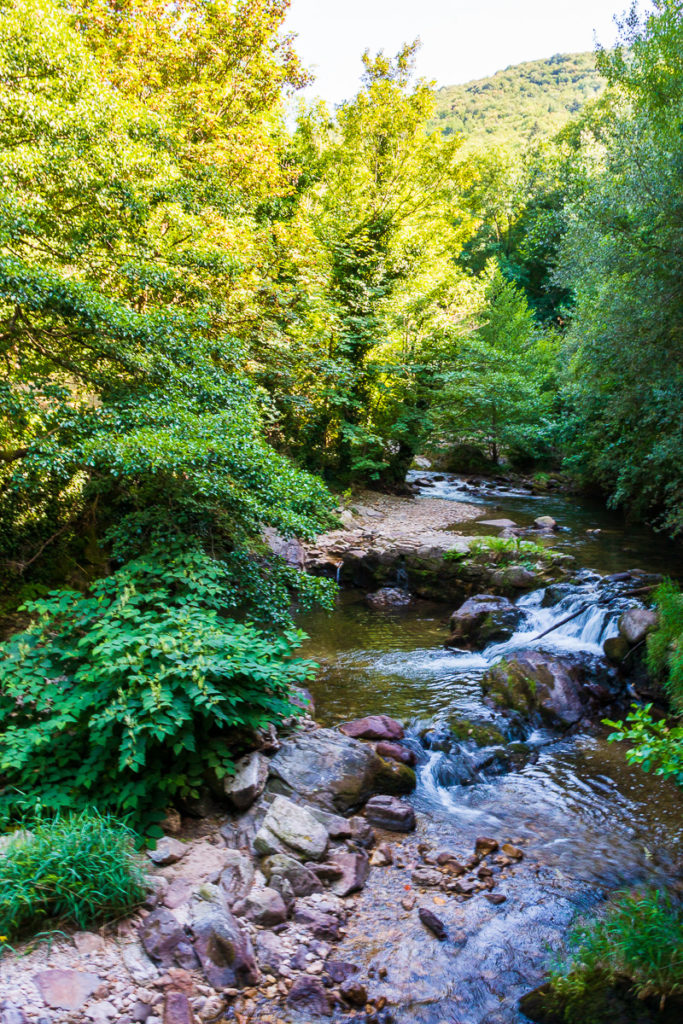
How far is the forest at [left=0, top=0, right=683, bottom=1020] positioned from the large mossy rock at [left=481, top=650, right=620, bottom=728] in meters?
0.79

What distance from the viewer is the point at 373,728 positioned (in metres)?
6.46

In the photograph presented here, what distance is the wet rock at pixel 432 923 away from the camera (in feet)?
12.9

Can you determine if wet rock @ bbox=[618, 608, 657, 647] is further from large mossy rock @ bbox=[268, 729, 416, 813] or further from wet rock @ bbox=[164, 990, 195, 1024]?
wet rock @ bbox=[164, 990, 195, 1024]

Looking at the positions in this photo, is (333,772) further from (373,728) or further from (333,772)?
(373,728)

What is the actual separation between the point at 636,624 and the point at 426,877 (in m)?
4.89

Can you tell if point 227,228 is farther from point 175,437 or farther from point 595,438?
point 595,438

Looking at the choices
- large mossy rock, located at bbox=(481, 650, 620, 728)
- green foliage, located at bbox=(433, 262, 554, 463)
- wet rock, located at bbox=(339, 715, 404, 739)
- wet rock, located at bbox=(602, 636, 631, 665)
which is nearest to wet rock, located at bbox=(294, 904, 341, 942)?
wet rock, located at bbox=(339, 715, 404, 739)

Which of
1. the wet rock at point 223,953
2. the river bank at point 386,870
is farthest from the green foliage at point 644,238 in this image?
the wet rock at point 223,953

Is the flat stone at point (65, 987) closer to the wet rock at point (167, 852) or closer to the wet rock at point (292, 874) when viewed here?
the wet rock at point (167, 852)

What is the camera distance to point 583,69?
125m

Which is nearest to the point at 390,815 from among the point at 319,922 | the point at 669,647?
the point at 319,922

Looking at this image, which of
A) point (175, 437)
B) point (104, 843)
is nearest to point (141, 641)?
point (104, 843)

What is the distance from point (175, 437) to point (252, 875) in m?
3.80

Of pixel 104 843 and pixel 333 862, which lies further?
pixel 333 862
